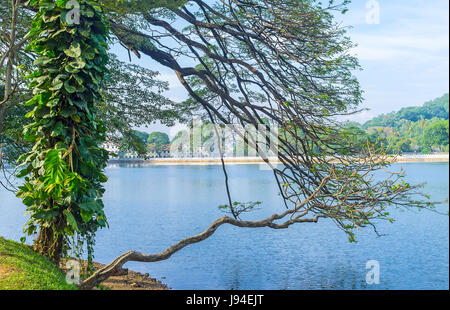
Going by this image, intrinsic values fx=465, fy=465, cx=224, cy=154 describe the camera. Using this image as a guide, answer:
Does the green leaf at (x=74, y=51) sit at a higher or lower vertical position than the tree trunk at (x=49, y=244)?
higher

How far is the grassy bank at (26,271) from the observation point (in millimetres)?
4824

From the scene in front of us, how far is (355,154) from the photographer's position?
6.71 meters

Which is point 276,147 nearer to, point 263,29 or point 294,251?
point 263,29

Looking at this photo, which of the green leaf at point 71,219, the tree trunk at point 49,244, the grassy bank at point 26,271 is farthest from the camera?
the tree trunk at point 49,244

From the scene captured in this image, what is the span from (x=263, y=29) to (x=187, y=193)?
2260cm

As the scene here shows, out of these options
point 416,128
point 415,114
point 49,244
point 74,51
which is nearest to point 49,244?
point 49,244

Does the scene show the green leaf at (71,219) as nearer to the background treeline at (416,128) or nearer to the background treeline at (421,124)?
the background treeline at (416,128)

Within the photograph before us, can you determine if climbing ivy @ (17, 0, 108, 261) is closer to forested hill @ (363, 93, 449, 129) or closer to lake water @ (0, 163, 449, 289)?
lake water @ (0, 163, 449, 289)

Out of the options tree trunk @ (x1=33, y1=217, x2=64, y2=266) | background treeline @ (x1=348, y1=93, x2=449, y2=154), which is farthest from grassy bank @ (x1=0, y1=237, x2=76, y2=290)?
background treeline @ (x1=348, y1=93, x2=449, y2=154)

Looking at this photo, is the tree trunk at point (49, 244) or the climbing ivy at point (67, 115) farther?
the tree trunk at point (49, 244)

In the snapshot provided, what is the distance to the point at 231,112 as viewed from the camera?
28.6 feet

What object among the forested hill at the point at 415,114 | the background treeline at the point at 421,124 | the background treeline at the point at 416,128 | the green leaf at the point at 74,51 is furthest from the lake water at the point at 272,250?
the forested hill at the point at 415,114

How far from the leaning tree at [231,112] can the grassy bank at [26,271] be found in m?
0.31
